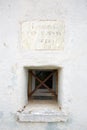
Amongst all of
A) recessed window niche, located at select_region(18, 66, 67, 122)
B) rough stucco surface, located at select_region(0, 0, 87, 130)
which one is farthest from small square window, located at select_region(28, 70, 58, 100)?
rough stucco surface, located at select_region(0, 0, 87, 130)

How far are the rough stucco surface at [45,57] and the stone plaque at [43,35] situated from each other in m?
0.04

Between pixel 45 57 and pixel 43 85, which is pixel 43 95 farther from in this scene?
pixel 45 57

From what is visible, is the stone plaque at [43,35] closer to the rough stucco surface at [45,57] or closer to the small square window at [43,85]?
the rough stucco surface at [45,57]

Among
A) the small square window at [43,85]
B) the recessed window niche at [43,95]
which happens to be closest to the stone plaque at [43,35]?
the recessed window niche at [43,95]

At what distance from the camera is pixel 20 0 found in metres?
2.11

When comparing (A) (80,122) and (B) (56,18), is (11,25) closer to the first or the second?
(B) (56,18)

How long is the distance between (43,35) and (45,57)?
0.20 m

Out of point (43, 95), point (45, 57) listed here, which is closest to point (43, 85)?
point (43, 95)

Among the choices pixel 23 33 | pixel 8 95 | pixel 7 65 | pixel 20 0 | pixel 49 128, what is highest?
pixel 20 0

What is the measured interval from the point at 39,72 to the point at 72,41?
2.44 feet

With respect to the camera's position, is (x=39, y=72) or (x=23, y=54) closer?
(x=23, y=54)

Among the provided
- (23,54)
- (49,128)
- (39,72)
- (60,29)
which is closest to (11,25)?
(23,54)

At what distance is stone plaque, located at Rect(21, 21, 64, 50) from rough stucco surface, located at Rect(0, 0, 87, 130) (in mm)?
39

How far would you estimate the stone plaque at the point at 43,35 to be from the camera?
6.87 ft
